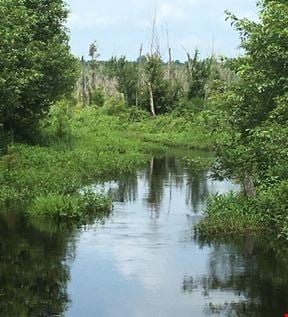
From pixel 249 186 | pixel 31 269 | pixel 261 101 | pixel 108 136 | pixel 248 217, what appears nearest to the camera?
pixel 31 269

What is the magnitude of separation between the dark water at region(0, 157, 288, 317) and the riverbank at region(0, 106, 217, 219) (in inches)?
40.9

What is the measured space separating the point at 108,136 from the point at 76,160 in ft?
47.5

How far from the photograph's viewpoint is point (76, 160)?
101 ft

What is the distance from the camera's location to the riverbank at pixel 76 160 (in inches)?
864

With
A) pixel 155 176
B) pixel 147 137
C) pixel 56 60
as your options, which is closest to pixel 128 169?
pixel 155 176

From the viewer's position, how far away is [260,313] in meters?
12.9

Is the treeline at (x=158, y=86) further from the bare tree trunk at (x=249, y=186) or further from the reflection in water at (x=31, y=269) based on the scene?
the reflection in water at (x=31, y=269)

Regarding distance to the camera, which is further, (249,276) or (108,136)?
(108,136)

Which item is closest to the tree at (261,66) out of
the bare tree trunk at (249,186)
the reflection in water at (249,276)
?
the bare tree trunk at (249,186)

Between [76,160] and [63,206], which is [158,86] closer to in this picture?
[76,160]

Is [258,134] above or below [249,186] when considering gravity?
above

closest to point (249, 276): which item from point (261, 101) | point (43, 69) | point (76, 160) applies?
point (261, 101)

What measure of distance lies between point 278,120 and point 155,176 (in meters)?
18.3

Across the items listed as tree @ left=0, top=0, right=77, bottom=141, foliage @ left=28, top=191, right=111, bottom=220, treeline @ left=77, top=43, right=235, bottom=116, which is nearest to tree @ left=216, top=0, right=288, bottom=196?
foliage @ left=28, top=191, right=111, bottom=220
